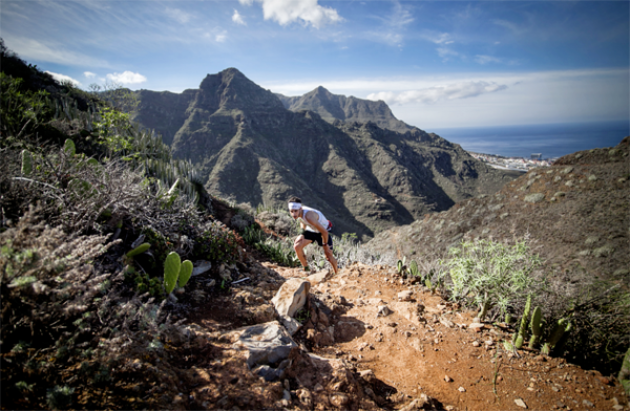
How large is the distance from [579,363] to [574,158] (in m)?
10.2

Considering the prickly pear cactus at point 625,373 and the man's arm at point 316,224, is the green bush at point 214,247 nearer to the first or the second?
the man's arm at point 316,224

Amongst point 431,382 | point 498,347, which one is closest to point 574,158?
point 498,347

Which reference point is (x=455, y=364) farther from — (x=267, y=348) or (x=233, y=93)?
(x=233, y=93)

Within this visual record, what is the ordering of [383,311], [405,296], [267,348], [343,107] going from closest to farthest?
1. [267,348]
2. [383,311]
3. [405,296]
4. [343,107]

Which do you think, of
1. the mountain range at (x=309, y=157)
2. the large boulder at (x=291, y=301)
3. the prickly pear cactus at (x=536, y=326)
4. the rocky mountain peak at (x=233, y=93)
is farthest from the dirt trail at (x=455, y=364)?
the rocky mountain peak at (x=233, y=93)

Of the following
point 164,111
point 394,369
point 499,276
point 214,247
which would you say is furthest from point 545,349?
point 164,111

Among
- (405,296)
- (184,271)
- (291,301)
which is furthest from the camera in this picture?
(405,296)

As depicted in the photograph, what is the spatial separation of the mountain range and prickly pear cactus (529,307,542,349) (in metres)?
48.3

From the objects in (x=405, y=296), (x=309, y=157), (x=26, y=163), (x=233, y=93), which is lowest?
(x=405, y=296)

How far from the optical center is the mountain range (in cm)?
6178

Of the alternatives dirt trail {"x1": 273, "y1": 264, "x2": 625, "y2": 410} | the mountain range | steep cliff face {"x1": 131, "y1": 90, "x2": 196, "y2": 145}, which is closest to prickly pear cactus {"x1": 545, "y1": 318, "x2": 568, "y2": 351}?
dirt trail {"x1": 273, "y1": 264, "x2": 625, "y2": 410}

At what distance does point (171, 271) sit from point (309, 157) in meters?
82.3

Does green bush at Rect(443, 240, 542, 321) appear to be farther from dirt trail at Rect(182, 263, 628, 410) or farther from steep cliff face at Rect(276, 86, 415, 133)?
steep cliff face at Rect(276, 86, 415, 133)

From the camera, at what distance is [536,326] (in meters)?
3.49
